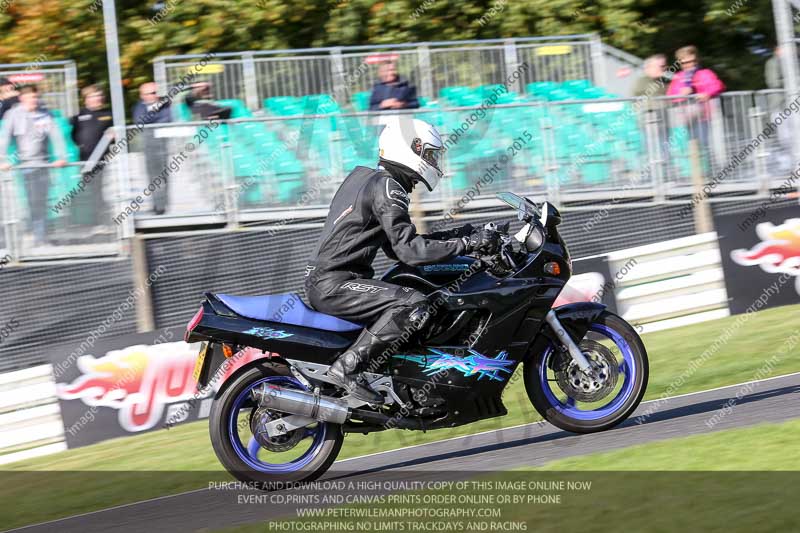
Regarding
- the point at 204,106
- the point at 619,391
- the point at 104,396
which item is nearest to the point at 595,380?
the point at 619,391

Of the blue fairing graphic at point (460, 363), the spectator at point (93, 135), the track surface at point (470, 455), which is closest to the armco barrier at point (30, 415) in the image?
the spectator at point (93, 135)

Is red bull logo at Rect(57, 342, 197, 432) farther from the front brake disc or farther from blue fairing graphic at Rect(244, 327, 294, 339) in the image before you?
the front brake disc

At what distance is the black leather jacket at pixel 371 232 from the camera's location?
6277mm

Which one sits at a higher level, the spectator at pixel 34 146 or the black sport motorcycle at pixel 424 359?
the spectator at pixel 34 146

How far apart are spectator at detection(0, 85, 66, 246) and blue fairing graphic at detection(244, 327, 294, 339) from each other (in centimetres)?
599

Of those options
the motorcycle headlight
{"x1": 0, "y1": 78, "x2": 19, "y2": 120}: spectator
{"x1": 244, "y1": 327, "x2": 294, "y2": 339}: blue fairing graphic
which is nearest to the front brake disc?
the motorcycle headlight

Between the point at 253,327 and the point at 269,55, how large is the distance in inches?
326

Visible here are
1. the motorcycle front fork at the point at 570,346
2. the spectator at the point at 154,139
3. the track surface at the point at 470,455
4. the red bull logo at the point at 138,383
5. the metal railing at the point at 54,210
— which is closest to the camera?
the track surface at the point at 470,455

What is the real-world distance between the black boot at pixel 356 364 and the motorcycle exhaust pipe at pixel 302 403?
108mm

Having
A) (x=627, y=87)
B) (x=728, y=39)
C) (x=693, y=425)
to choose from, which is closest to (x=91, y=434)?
(x=693, y=425)

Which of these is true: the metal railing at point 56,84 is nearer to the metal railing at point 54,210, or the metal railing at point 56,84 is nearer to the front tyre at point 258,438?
the metal railing at point 54,210

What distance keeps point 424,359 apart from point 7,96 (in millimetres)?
7422

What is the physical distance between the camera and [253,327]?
20.7ft

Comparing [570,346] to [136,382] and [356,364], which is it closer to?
[356,364]
